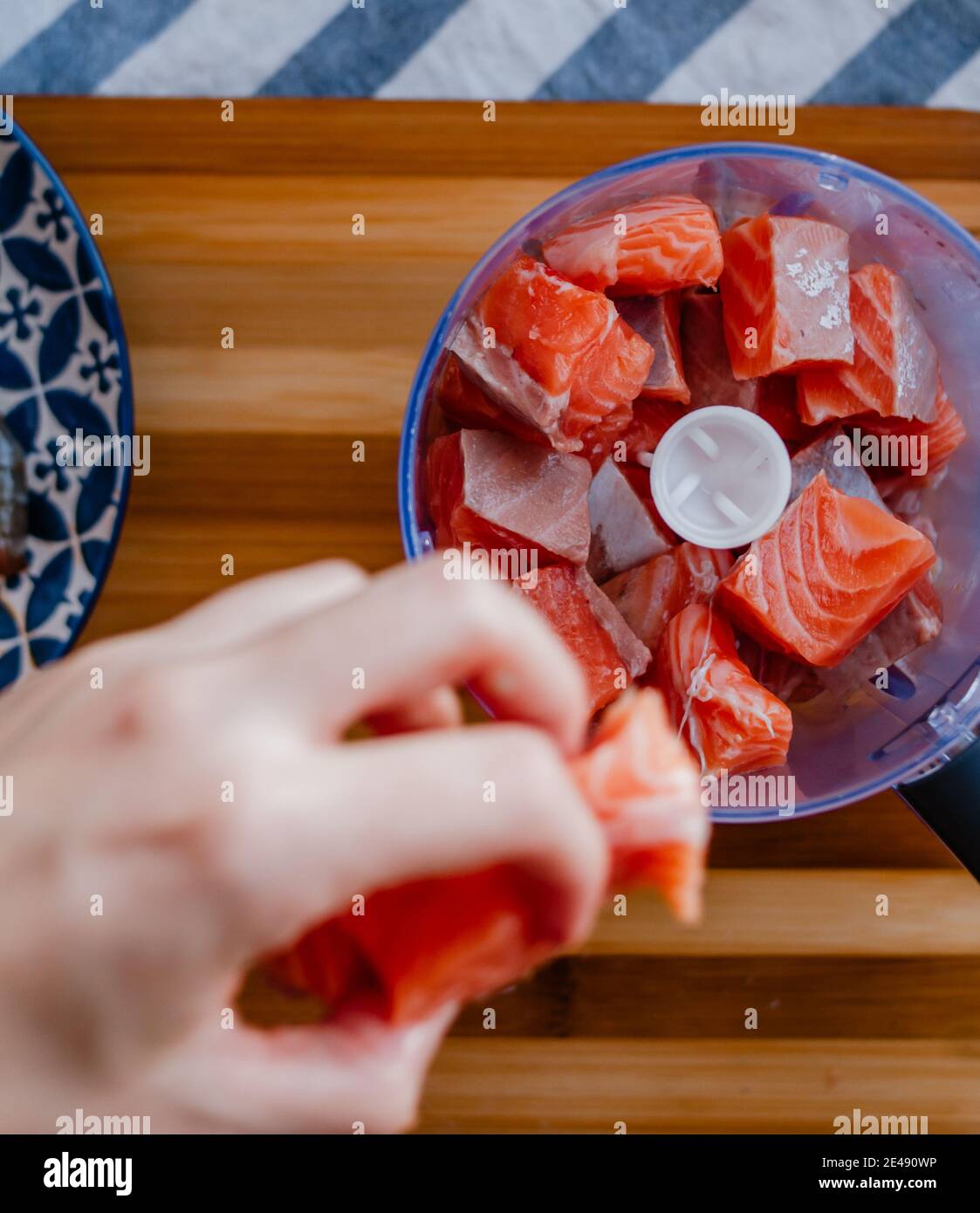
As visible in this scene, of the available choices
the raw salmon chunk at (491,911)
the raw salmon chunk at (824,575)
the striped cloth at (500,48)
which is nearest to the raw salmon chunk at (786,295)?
the raw salmon chunk at (824,575)

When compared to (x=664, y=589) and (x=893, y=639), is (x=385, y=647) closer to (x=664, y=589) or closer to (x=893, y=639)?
(x=664, y=589)

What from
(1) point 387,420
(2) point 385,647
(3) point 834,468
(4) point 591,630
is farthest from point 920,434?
(2) point 385,647

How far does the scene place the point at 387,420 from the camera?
4.14ft

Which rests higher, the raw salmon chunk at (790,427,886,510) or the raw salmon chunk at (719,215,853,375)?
the raw salmon chunk at (719,215,853,375)

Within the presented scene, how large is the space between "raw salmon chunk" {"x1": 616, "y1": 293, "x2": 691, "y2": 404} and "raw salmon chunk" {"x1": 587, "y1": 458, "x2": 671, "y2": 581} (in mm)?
104

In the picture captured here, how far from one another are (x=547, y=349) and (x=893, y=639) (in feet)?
1.69

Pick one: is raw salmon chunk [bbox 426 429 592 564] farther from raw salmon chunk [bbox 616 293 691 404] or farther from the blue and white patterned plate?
the blue and white patterned plate

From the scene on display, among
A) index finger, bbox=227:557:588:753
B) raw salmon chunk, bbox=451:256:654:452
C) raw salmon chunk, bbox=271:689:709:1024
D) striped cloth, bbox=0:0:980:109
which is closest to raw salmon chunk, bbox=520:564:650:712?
raw salmon chunk, bbox=451:256:654:452

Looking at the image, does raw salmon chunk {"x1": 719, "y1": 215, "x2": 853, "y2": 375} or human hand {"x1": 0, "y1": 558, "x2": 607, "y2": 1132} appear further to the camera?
raw salmon chunk {"x1": 719, "y1": 215, "x2": 853, "y2": 375}

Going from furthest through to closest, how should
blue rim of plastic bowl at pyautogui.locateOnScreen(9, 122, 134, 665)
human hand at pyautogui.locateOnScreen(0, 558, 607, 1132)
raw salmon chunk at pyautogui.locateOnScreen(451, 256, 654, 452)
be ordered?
blue rim of plastic bowl at pyautogui.locateOnScreen(9, 122, 134, 665), raw salmon chunk at pyautogui.locateOnScreen(451, 256, 654, 452), human hand at pyautogui.locateOnScreen(0, 558, 607, 1132)

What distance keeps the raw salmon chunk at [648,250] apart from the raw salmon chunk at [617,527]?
21 cm

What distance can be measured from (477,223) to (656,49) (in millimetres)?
397

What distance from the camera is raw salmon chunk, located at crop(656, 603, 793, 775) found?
1077 millimetres
